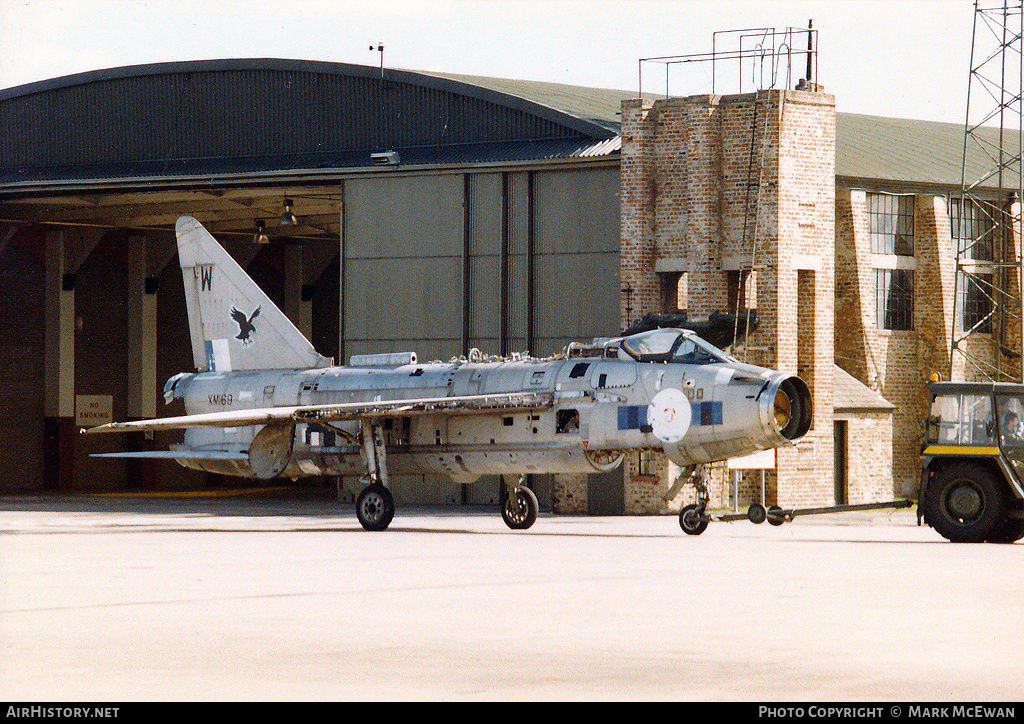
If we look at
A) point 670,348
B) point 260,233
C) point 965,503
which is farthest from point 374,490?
point 260,233

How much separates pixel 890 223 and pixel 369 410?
20970 mm

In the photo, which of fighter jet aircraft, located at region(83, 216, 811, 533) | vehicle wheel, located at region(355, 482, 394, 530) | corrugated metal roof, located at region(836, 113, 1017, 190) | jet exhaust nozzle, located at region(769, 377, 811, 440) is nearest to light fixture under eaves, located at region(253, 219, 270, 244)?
fighter jet aircraft, located at region(83, 216, 811, 533)

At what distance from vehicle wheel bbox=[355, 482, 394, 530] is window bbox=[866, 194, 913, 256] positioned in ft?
65.5

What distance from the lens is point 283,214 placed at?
3884cm

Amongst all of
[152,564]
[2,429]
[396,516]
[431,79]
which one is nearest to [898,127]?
[431,79]

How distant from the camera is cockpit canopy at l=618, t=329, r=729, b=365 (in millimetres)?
22953

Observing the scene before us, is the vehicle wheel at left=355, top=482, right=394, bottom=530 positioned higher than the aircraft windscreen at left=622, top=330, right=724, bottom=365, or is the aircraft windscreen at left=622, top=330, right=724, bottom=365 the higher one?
the aircraft windscreen at left=622, top=330, right=724, bottom=365

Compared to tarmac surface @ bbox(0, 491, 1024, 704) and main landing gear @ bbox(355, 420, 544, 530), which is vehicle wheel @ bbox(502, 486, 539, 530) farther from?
tarmac surface @ bbox(0, 491, 1024, 704)

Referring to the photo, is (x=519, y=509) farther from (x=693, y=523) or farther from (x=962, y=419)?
(x=962, y=419)

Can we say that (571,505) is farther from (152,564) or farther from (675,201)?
(152,564)

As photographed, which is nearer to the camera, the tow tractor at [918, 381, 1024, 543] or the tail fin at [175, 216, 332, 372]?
the tow tractor at [918, 381, 1024, 543]

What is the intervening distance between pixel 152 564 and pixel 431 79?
20.6 m

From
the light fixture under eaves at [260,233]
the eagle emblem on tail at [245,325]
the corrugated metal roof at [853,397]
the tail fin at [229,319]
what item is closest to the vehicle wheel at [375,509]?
the tail fin at [229,319]

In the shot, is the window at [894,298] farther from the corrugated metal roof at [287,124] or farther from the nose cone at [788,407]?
the nose cone at [788,407]
